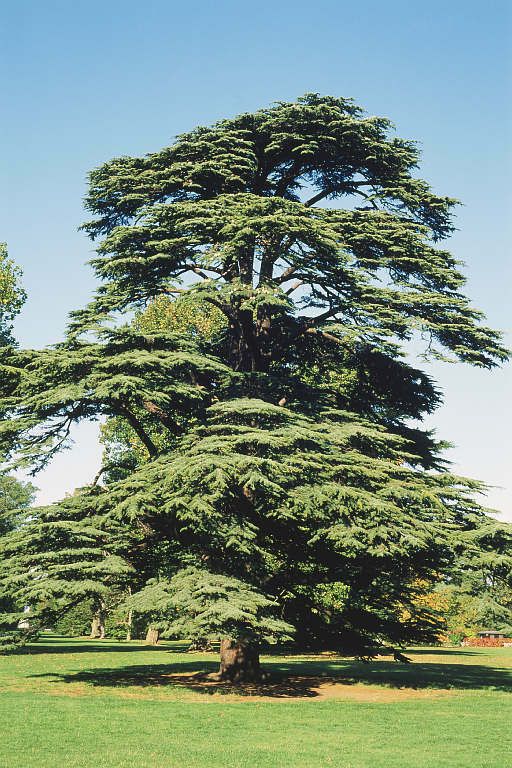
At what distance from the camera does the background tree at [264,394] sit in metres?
20.1

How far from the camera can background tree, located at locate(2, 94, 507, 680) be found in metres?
20.1

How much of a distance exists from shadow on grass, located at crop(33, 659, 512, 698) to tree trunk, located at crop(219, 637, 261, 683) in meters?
0.46

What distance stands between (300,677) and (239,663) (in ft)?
13.4

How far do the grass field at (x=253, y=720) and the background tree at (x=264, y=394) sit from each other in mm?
1922

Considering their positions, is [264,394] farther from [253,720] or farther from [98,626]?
[98,626]

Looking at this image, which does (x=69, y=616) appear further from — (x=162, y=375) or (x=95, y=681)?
(x=162, y=375)

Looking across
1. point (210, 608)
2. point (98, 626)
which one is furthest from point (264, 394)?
point (98, 626)

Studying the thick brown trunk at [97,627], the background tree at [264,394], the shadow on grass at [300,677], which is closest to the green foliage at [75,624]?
the thick brown trunk at [97,627]

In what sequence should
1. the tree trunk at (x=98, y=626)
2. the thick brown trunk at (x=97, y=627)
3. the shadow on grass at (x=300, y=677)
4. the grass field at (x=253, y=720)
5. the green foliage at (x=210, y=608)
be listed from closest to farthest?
the grass field at (x=253, y=720), the green foliage at (x=210, y=608), the shadow on grass at (x=300, y=677), the tree trunk at (x=98, y=626), the thick brown trunk at (x=97, y=627)

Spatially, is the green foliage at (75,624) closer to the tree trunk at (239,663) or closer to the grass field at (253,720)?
the grass field at (253,720)

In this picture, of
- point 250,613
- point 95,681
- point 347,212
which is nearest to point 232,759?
point 250,613

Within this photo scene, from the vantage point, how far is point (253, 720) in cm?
1709

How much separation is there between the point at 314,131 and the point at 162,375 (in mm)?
9646

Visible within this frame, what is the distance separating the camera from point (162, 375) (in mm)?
21688
